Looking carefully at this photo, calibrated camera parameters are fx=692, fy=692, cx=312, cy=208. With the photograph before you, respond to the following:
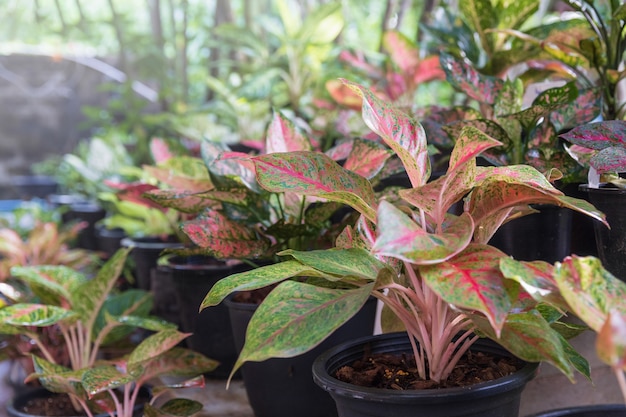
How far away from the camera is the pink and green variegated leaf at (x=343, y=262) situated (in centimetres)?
73

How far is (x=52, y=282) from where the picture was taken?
4.67 feet

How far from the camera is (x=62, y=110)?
6.05 m

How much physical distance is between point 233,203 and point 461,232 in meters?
0.57

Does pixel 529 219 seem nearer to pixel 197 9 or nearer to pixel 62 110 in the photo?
pixel 197 9

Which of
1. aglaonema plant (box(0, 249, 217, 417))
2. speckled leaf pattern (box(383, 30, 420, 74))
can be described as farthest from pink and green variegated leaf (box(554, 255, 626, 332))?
speckled leaf pattern (box(383, 30, 420, 74))

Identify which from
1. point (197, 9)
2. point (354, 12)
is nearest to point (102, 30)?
point (197, 9)

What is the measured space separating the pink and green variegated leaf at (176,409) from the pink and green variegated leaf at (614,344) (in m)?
0.81

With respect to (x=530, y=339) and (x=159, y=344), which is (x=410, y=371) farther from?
(x=159, y=344)

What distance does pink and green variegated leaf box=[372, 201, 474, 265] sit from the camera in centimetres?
62

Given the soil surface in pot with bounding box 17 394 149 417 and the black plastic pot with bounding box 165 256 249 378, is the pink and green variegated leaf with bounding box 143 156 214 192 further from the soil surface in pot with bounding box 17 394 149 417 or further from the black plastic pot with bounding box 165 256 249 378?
the soil surface in pot with bounding box 17 394 149 417

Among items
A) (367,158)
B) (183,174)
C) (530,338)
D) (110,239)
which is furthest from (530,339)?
(110,239)

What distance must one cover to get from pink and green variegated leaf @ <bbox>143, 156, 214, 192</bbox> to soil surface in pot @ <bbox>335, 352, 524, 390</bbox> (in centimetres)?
58

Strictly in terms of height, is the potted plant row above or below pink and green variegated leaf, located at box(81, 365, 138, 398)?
above

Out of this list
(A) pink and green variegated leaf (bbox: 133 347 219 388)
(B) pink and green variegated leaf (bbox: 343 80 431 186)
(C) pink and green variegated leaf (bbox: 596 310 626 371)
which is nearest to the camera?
(C) pink and green variegated leaf (bbox: 596 310 626 371)
